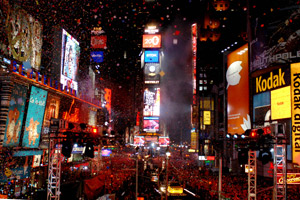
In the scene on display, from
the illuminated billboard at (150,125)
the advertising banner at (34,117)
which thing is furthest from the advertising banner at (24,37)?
the illuminated billboard at (150,125)

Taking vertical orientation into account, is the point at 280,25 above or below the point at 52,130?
above

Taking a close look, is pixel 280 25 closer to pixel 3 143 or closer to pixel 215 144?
pixel 215 144

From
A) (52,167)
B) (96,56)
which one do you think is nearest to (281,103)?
(52,167)

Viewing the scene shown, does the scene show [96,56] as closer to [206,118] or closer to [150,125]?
[150,125]

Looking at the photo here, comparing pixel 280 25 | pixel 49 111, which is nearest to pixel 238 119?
pixel 280 25

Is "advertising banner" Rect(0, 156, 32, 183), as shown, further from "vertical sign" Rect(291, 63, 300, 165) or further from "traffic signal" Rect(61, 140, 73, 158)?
"vertical sign" Rect(291, 63, 300, 165)

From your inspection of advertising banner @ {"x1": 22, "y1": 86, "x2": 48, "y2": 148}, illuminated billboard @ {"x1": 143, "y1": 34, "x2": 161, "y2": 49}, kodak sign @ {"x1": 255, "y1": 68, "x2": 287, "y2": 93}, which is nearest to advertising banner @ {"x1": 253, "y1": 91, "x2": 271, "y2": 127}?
kodak sign @ {"x1": 255, "y1": 68, "x2": 287, "y2": 93}
